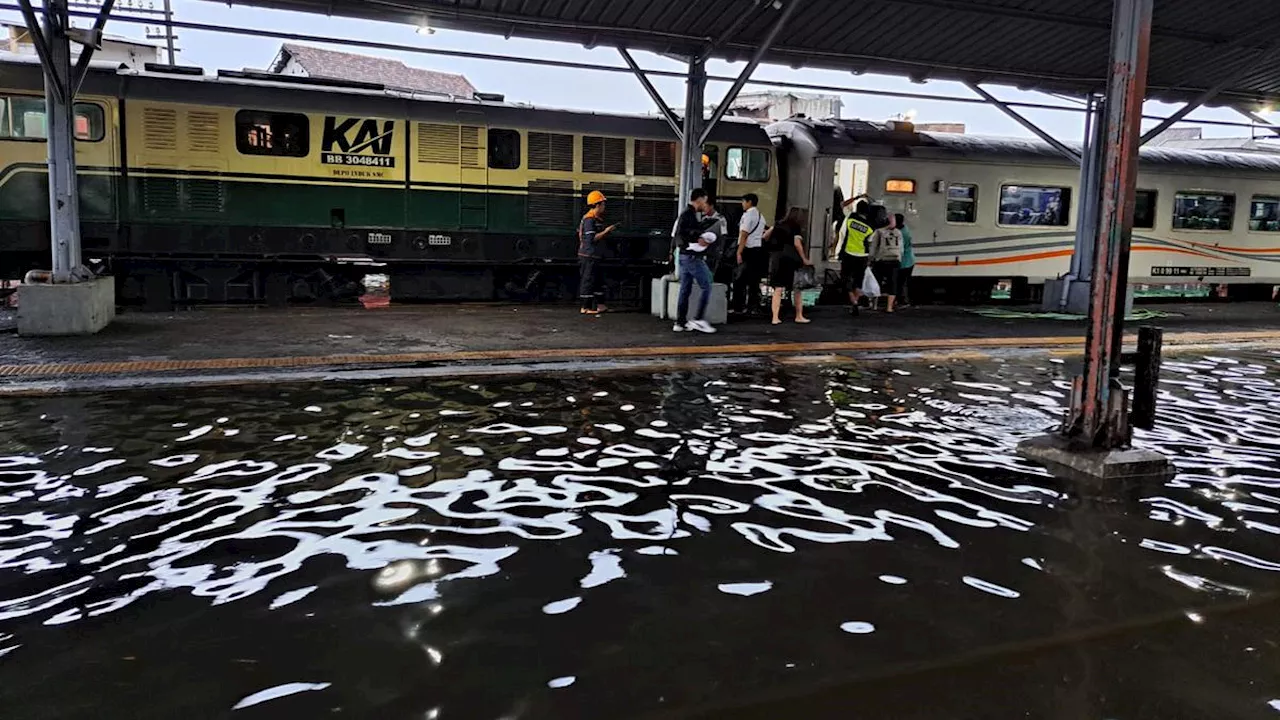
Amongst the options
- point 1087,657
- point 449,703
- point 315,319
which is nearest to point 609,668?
point 449,703

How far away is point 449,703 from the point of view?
2.70 m

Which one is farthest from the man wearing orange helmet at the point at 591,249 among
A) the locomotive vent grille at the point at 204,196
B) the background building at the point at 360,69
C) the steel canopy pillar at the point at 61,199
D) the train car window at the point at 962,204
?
the background building at the point at 360,69

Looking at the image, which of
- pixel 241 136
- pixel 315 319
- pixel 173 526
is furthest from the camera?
pixel 241 136

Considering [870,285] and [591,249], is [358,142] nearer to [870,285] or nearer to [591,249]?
[591,249]

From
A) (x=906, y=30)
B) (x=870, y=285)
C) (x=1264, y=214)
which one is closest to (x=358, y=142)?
(x=906, y=30)

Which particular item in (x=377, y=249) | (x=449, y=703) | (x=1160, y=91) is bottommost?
(x=449, y=703)

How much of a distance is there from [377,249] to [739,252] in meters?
5.42

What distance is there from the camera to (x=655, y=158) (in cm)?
1529

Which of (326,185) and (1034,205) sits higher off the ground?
(1034,205)

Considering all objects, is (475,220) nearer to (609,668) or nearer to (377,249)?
(377,249)

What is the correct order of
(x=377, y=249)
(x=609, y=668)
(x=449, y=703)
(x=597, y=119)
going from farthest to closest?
(x=597, y=119), (x=377, y=249), (x=609, y=668), (x=449, y=703)

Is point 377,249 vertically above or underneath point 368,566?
above

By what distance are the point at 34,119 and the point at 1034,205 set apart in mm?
16192

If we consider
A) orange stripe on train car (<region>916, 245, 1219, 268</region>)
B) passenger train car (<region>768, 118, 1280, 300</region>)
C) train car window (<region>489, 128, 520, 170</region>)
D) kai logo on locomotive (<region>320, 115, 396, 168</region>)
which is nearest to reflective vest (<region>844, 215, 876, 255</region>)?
passenger train car (<region>768, 118, 1280, 300</region>)
